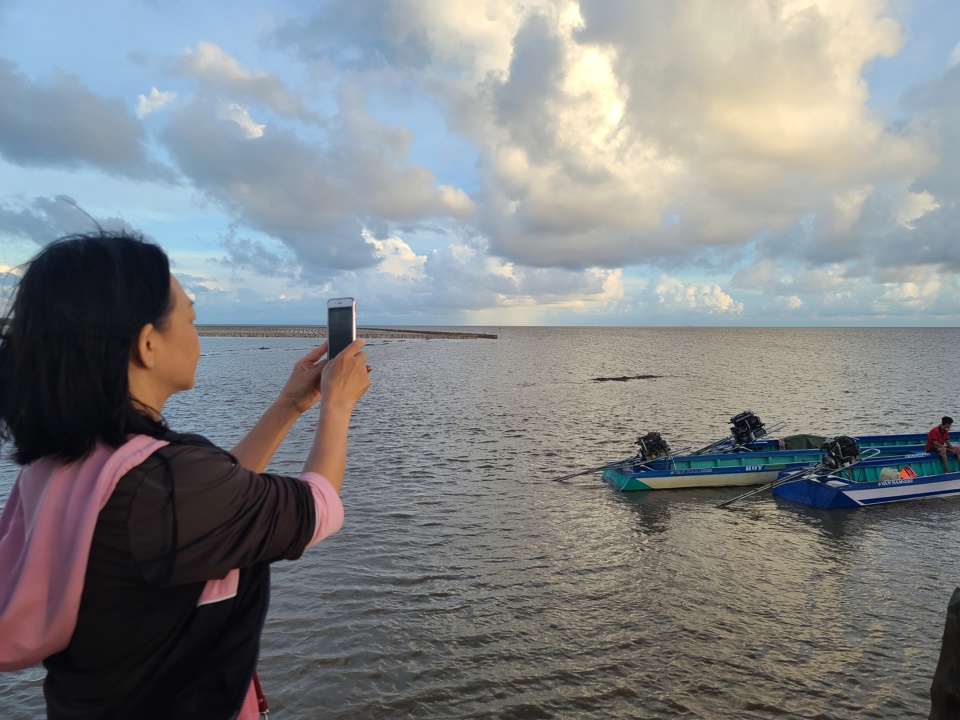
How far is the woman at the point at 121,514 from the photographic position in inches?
60.6

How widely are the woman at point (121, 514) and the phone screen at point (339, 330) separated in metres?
0.79

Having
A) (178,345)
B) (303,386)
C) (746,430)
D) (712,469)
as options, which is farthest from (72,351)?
(746,430)

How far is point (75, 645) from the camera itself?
1652 millimetres

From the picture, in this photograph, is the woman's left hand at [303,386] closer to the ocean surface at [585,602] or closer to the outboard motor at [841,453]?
the ocean surface at [585,602]

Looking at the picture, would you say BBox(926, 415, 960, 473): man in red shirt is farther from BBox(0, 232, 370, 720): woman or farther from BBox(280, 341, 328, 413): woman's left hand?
BBox(0, 232, 370, 720): woman

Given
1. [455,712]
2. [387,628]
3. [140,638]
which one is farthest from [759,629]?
[140,638]

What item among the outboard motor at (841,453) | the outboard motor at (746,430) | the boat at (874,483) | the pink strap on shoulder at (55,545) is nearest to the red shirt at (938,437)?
the boat at (874,483)

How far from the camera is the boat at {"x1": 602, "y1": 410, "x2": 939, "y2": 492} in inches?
747

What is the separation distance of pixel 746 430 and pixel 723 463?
2.82 meters

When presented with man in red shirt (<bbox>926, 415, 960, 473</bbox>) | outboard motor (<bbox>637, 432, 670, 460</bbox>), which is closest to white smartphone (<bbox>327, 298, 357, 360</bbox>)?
outboard motor (<bbox>637, 432, 670, 460</bbox>)

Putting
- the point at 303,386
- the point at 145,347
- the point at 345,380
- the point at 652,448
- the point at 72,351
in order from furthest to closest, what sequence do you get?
1. the point at 652,448
2. the point at 303,386
3. the point at 345,380
4. the point at 145,347
5. the point at 72,351

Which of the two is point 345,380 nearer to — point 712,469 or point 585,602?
point 585,602

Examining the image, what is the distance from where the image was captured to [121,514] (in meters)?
1.51

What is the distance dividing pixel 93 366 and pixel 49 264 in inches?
13.6
